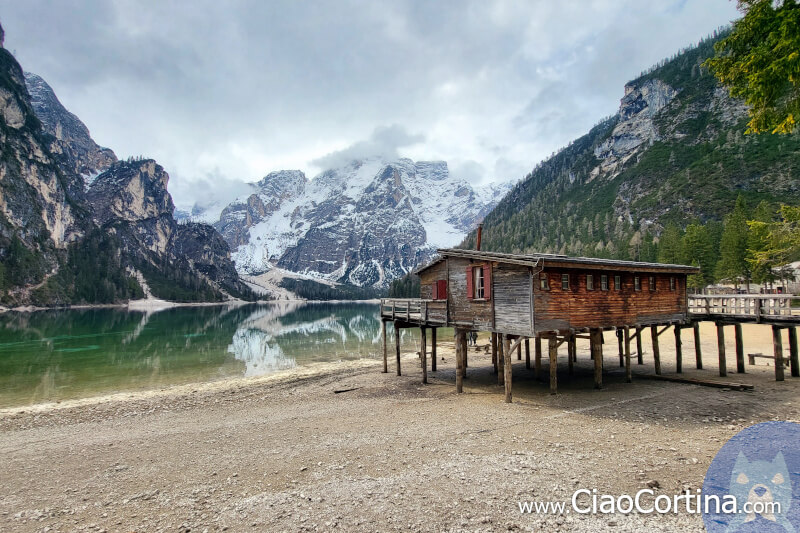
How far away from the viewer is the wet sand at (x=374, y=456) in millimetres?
9219

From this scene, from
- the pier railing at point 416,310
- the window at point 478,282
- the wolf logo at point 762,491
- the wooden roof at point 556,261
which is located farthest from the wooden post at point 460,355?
the wolf logo at point 762,491

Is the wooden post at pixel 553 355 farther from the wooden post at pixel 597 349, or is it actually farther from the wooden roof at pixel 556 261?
the wooden roof at pixel 556 261

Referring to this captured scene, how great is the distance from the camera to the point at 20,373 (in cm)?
3628

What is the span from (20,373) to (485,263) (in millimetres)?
43861

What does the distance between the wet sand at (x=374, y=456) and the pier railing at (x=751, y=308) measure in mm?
3447

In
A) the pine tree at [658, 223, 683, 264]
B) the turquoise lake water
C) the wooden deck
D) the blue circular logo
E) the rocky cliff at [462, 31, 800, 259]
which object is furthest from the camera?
the rocky cliff at [462, 31, 800, 259]

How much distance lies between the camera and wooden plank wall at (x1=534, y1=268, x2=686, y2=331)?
18.2 metres

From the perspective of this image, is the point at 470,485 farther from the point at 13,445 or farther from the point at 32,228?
the point at 32,228

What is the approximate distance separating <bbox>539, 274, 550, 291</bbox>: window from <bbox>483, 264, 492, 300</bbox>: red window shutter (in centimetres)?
270

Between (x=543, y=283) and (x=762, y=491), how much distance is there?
35.1 feet

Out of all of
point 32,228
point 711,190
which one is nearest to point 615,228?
point 711,190

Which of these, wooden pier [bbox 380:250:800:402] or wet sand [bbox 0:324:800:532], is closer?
wet sand [bbox 0:324:800:532]

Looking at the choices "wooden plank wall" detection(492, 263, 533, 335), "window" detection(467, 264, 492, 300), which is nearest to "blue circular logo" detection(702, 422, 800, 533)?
"wooden plank wall" detection(492, 263, 533, 335)

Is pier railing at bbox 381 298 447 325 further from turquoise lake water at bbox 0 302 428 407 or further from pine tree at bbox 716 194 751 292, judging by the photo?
pine tree at bbox 716 194 751 292
